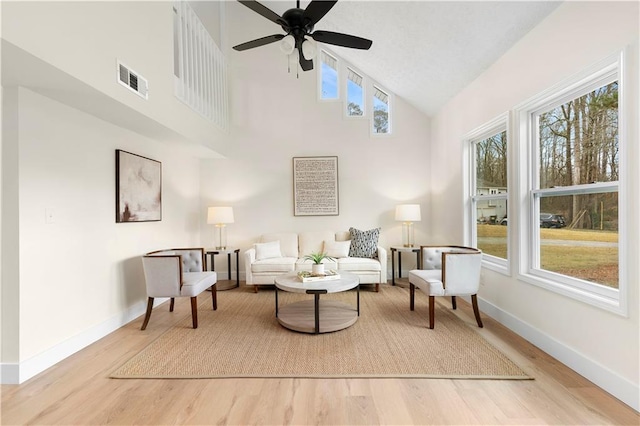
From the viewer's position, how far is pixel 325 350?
2.67 m

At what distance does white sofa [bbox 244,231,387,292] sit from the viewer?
4605 mm

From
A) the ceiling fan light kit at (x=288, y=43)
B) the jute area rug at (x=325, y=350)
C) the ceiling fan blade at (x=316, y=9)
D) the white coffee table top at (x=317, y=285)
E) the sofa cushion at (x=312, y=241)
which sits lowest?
the jute area rug at (x=325, y=350)

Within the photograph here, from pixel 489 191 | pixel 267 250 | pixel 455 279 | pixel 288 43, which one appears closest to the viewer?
pixel 288 43

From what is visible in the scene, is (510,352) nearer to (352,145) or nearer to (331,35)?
(331,35)

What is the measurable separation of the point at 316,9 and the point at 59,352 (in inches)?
139

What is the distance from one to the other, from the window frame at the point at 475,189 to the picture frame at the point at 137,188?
13.5ft

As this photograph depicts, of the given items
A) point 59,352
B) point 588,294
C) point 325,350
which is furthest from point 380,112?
point 59,352

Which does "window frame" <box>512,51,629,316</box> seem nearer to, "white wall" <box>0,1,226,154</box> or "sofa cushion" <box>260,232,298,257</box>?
"sofa cushion" <box>260,232,298,257</box>

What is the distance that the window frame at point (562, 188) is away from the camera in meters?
1.95

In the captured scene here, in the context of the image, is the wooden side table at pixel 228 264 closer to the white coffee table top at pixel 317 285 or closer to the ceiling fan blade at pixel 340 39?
the white coffee table top at pixel 317 285

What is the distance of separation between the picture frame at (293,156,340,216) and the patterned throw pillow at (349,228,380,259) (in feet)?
2.22

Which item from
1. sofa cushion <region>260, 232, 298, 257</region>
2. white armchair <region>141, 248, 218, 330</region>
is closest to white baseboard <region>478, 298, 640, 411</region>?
sofa cushion <region>260, 232, 298, 257</region>

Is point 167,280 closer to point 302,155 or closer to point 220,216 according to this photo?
point 220,216

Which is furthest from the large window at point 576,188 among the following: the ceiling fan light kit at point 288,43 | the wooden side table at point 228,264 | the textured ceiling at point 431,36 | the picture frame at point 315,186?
the wooden side table at point 228,264
